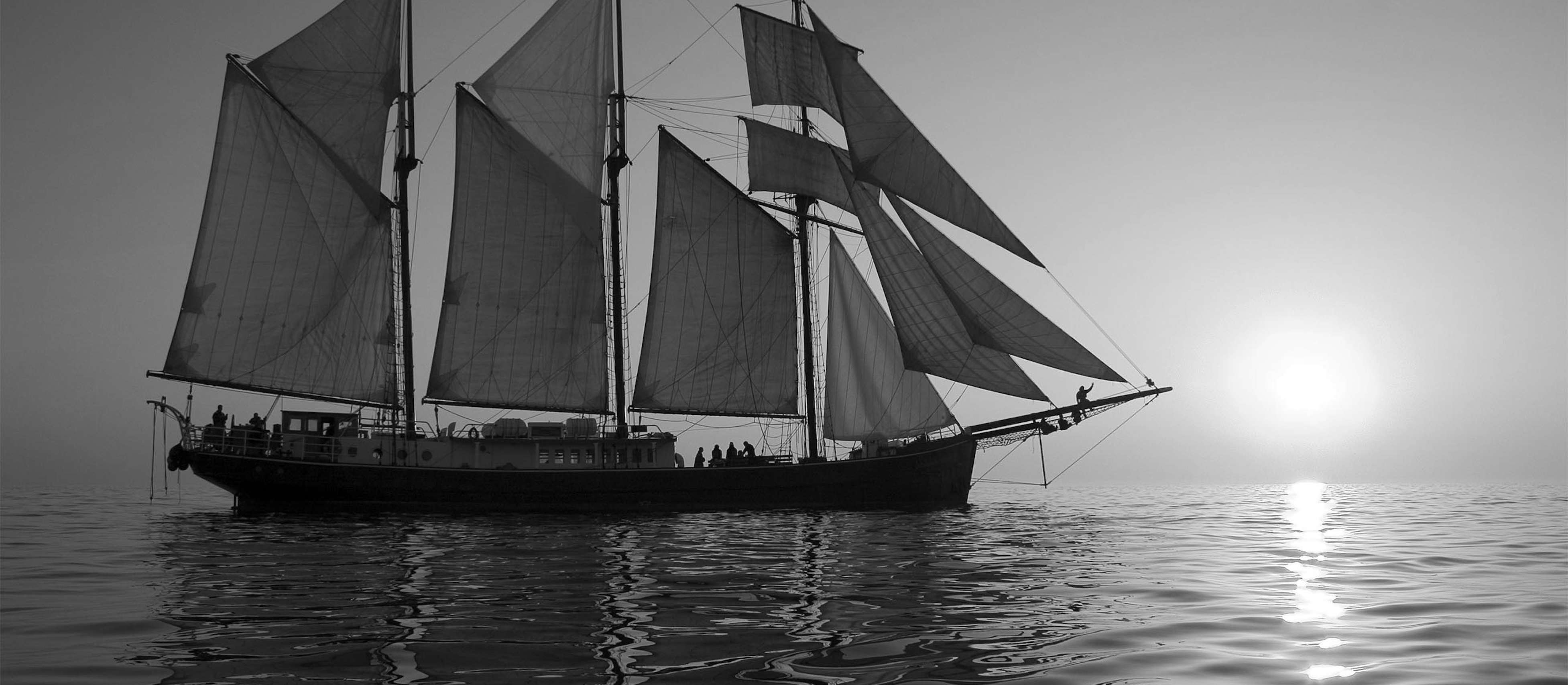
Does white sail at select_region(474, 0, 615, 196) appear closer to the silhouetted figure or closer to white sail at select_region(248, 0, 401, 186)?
white sail at select_region(248, 0, 401, 186)

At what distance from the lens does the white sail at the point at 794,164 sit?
53.2 meters

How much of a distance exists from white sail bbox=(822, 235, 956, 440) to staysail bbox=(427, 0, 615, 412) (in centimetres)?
1097

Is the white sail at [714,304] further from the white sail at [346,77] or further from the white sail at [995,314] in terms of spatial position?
the white sail at [346,77]

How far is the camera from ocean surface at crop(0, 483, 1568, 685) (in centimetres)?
1093

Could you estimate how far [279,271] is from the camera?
146 ft

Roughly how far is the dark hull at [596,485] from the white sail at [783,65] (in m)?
18.8

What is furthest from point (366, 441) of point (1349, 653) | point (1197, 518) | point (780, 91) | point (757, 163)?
point (1349, 653)

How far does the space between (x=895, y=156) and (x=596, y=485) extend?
63.3ft

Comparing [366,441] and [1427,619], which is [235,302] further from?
[1427,619]

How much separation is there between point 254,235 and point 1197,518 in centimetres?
3870

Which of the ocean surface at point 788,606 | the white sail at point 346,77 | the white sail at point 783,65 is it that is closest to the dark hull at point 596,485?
the ocean surface at point 788,606

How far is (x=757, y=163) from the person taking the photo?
5328 centimetres

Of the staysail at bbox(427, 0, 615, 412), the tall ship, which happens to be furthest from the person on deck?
the staysail at bbox(427, 0, 615, 412)

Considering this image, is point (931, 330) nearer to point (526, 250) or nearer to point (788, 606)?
point (526, 250)
